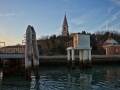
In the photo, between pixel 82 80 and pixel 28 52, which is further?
pixel 82 80

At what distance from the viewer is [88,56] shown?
31.8 meters

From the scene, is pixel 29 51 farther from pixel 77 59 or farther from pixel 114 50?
pixel 114 50

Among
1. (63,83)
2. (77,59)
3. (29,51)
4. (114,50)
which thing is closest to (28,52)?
(29,51)

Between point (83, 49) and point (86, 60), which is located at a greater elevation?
point (83, 49)

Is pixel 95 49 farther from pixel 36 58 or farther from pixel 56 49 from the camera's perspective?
pixel 36 58

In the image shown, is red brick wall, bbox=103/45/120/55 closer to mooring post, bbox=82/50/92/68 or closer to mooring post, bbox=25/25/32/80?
mooring post, bbox=82/50/92/68

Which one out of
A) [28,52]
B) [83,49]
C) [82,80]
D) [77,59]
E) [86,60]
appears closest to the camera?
[28,52]

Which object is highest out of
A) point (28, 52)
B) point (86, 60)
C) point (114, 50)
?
point (114, 50)

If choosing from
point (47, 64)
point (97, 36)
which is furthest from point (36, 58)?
point (97, 36)

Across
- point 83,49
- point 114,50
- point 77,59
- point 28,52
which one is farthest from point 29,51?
point 114,50

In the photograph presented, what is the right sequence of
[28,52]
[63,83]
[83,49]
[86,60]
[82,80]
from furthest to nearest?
[83,49], [86,60], [82,80], [63,83], [28,52]

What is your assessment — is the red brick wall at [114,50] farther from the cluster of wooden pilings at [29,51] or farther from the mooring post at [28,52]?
the mooring post at [28,52]

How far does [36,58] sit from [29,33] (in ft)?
8.22

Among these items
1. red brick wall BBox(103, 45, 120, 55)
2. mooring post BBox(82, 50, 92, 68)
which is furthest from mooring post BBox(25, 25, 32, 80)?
red brick wall BBox(103, 45, 120, 55)
